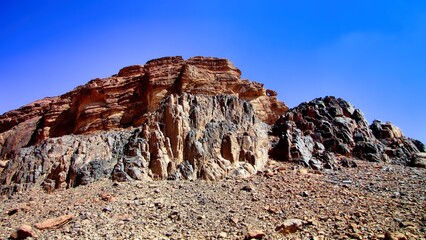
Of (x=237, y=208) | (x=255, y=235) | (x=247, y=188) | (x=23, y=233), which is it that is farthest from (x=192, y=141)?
(x=23, y=233)

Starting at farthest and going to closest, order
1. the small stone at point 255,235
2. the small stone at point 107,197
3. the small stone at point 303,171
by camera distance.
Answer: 1. the small stone at point 303,171
2. the small stone at point 107,197
3. the small stone at point 255,235

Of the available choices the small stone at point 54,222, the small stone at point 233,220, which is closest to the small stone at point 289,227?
the small stone at point 233,220

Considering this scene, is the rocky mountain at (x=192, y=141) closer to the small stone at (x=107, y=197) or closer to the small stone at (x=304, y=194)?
the small stone at (x=107, y=197)

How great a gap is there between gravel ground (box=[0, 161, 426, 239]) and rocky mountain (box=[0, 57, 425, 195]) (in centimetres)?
168

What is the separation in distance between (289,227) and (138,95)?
3253 centimetres

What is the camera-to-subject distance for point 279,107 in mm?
48062

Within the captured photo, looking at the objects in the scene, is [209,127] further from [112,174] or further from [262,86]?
[262,86]

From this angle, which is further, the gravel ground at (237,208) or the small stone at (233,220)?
the small stone at (233,220)

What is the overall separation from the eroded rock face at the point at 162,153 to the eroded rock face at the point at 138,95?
462 inches

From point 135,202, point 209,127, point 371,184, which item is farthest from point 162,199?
point 371,184

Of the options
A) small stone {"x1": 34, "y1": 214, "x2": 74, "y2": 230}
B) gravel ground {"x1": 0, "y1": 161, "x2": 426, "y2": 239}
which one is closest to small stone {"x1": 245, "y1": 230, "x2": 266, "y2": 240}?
gravel ground {"x1": 0, "y1": 161, "x2": 426, "y2": 239}

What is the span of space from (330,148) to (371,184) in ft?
30.7

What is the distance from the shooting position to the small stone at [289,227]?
1410cm

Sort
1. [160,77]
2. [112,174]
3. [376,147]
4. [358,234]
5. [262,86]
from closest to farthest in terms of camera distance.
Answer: [358,234], [112,174], [376,147], [160,77], [262,86]
